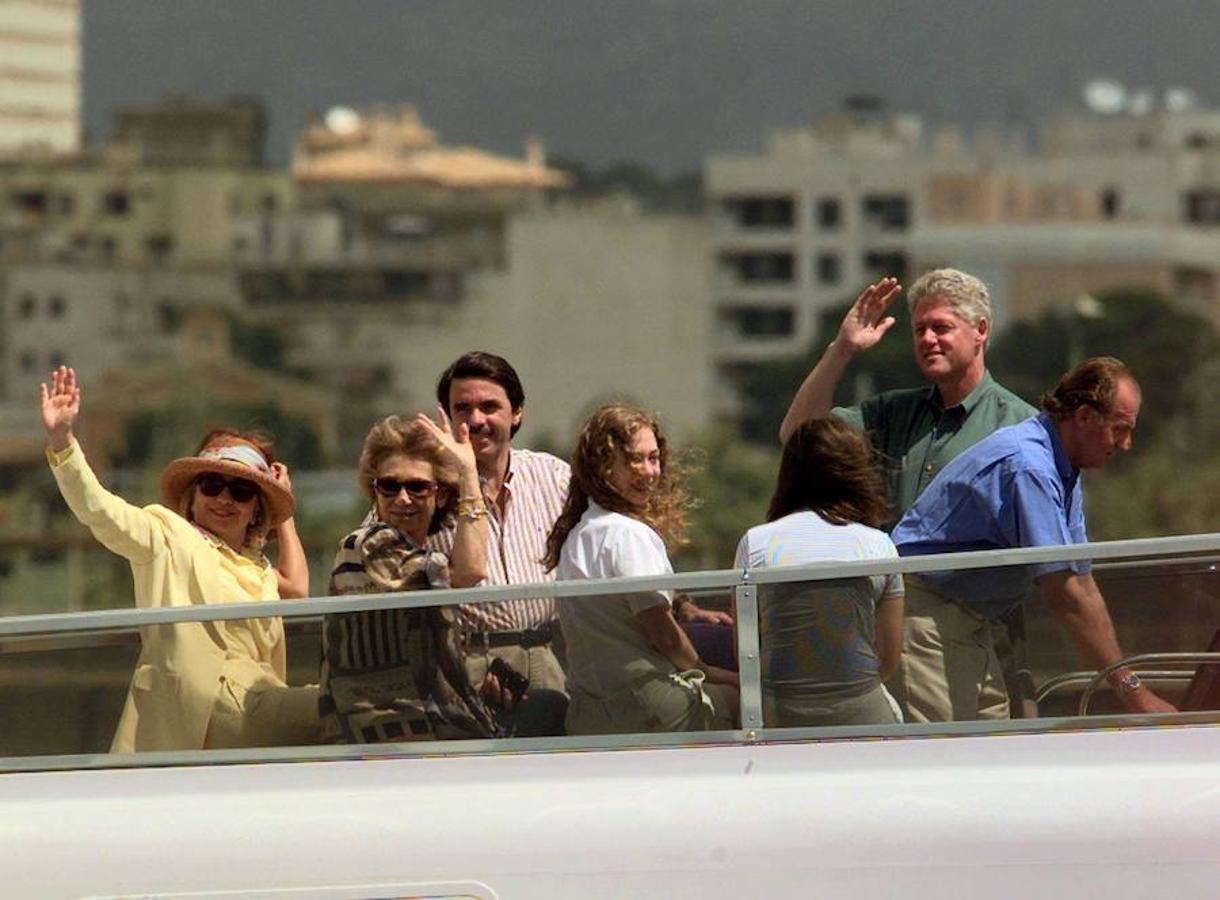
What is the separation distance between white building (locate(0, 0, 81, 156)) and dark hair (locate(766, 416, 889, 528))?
9330 centimetres

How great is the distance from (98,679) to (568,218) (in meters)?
89.6

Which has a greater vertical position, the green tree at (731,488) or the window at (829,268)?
the window at (829,268)

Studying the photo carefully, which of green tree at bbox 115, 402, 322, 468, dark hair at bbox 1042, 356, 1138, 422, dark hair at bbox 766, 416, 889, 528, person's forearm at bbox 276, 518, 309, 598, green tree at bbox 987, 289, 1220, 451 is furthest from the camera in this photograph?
green tree at bbox 115, 402, 322, 468

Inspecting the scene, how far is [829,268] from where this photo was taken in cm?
9506

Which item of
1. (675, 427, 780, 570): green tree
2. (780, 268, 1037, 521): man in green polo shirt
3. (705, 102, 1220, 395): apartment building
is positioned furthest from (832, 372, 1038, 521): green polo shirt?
(705, 102, 1220, 395): apartment building

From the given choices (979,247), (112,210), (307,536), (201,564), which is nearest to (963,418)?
(201,564)

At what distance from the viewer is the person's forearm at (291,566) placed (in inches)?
204

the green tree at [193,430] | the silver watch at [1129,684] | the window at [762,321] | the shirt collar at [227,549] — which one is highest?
the window at [762,321]

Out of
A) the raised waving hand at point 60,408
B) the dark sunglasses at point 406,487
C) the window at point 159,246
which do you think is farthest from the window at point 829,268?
the raised waving hand at point 60,408

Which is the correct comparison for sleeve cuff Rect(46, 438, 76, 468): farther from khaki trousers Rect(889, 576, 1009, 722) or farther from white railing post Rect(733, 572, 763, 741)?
khaki trousers Rect(889, 576, 1009, 722)

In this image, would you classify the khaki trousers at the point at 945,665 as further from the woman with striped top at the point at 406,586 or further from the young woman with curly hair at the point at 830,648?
the woman with striped top at the point at 406,586

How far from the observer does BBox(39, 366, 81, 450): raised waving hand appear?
4.44 m

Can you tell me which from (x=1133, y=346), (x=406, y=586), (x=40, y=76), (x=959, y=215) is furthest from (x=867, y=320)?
(x=40, y=76)

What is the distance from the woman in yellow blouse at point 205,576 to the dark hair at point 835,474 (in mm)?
916
